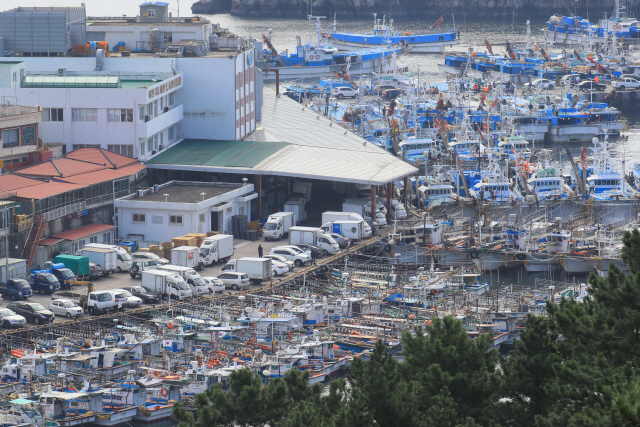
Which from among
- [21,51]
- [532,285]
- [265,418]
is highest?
[21,51]

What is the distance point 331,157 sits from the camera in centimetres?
4897

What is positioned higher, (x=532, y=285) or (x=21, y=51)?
(x=21, y=51)

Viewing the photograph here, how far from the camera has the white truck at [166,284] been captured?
36.4m

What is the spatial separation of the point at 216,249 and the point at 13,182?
7.80 metres

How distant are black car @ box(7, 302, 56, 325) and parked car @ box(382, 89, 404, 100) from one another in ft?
187

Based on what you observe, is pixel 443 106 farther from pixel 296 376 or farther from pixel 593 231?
pixel 296 376

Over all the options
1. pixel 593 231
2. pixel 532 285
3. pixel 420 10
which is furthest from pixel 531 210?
pixel 420 10

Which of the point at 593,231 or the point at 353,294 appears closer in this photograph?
the point at 353,294

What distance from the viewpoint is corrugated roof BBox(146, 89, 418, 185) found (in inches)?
1825

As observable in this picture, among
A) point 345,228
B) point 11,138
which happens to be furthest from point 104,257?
point 345,228

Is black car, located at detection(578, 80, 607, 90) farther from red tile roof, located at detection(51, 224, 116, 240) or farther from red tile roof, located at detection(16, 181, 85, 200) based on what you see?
red tile roof, located at detection(16, 181, 85, 200)

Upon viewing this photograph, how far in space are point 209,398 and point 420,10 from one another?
138 meters

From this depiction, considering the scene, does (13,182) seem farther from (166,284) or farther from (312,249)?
(312,249)

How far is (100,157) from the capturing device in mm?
45156
